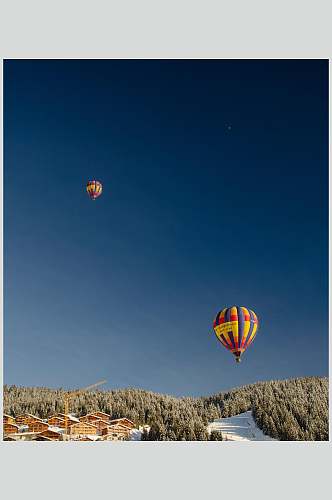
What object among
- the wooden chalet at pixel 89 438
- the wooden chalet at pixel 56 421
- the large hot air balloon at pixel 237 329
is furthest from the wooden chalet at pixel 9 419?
the large hot air balloon at pixel 237 329

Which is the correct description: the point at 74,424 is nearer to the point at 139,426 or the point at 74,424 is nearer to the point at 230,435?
the point at 139,426

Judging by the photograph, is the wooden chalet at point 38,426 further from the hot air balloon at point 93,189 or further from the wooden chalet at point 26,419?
the hot air balloon at point 93,189

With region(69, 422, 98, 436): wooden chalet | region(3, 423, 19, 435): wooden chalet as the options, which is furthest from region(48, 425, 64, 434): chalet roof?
region(3, 423, 19, 435): wooden chalet

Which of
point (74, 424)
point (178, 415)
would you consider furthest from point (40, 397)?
point (178, 415)

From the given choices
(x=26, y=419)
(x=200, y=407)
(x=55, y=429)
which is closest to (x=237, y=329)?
(x=200, y=407)

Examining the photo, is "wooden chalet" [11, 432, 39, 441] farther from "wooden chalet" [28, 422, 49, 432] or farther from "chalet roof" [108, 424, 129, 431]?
"chalet roof" [108, 424, 129, 431]
